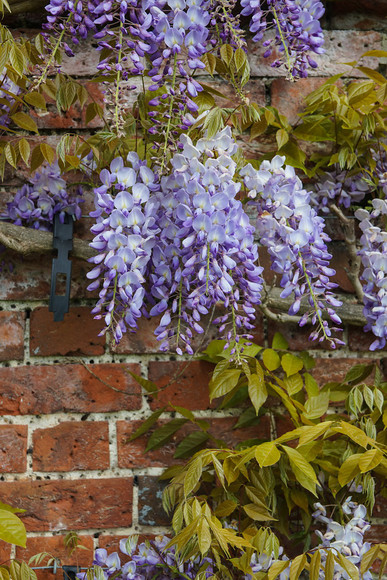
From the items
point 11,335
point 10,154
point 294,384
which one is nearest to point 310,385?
point 294,384

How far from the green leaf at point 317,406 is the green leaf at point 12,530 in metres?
0.51

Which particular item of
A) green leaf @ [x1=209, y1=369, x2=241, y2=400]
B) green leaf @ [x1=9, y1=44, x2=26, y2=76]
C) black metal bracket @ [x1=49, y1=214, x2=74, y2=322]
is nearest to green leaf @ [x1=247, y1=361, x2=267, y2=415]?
green leaf @ [x1=209, y1=369, x2=241, y2=400]

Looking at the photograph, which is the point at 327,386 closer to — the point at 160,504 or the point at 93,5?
the point at 160,504

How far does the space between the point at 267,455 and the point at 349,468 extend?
0.47ft

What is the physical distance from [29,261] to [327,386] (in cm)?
61

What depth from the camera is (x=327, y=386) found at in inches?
47.1

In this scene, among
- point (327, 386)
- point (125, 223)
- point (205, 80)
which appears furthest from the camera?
point (205, 80)

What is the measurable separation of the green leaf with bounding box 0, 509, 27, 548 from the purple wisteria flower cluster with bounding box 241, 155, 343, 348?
518mm

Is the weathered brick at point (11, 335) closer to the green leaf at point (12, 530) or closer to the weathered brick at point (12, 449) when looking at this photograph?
the weathered brick at point (12, 449)

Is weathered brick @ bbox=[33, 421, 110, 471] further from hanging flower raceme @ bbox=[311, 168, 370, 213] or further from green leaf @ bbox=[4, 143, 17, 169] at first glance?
hanging flower raceme @ bbox=[311, 168, 370, 213]

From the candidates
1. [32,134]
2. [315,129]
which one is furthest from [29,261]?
[315,129]

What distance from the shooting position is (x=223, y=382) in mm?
1099

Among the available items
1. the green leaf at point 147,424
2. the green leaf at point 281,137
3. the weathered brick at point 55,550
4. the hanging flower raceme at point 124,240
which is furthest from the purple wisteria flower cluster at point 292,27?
the weathered brick at point 55,550

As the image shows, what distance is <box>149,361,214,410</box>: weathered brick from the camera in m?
1.23
